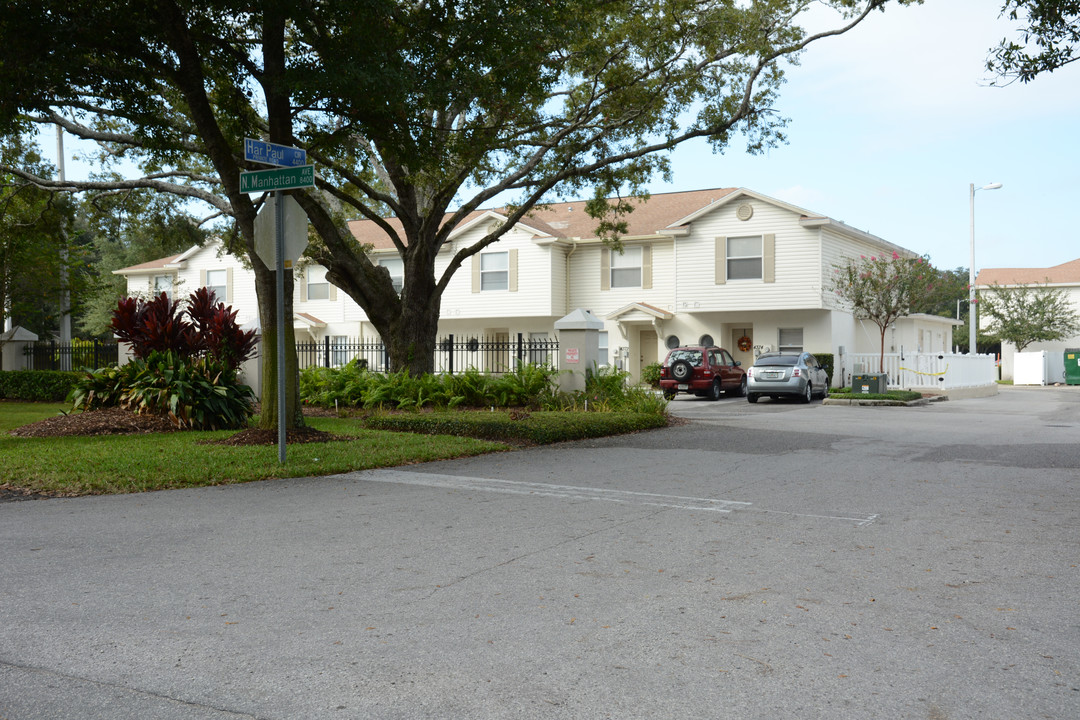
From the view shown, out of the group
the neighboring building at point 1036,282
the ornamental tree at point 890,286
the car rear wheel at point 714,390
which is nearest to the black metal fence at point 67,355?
the car rear wheel at point 714,390

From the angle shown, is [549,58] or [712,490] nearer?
[712,490]

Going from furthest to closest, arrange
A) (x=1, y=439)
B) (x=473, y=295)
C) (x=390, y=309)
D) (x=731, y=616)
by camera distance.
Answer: (x=473, y=295) < (x=390, y=309) < (x=1, y=439) < (x=731, y=616)

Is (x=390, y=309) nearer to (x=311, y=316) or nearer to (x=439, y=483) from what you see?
(x=439, y=483)

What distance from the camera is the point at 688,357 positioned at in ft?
87.8

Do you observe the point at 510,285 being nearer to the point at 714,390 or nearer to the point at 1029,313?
the point at 714,390

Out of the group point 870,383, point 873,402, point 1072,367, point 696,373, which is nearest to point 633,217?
point 696,373

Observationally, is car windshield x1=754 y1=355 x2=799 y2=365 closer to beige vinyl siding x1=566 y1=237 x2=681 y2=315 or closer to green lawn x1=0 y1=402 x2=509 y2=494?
beige vinyl siding x1=566 y1=237 x2=681 y2=315

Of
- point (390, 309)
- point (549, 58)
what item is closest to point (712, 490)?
point (549, 58)

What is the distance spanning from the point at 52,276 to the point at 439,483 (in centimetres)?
1940

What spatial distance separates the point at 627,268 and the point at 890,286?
32.4 ft

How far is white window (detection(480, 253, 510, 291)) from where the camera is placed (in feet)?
111

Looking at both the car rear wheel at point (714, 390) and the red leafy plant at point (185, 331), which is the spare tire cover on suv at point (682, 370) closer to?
the car rear wheel at point (714, 390)

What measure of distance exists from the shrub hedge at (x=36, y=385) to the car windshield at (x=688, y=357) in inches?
631

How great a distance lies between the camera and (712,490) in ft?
29.6
